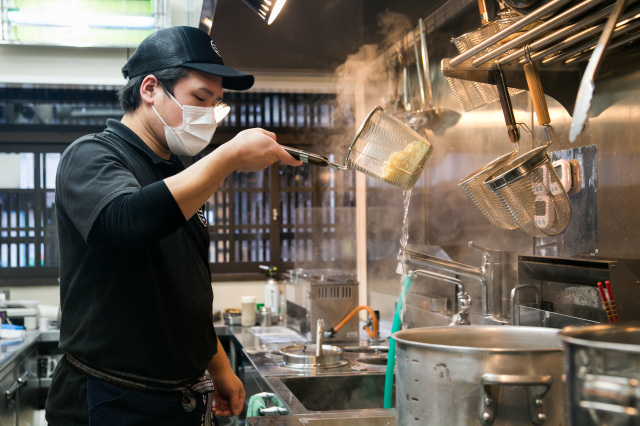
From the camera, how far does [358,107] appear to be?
180 inches

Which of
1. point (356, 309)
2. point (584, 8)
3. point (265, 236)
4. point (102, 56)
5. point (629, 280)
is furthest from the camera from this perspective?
point (265, 236)

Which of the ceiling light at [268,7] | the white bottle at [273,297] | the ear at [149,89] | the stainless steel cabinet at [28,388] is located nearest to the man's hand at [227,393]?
the ear at [149,89]

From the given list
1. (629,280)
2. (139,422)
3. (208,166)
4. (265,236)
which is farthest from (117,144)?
(265,236)

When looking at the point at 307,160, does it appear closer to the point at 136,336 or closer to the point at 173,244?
the point at 173,244

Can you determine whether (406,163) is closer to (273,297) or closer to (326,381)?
(326,381)

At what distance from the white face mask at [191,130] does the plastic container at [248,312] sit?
2.54 m

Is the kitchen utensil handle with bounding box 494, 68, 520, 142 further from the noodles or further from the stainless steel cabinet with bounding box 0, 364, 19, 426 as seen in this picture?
the stainless steel cabinet with bounding box 0, 364, 19, 426

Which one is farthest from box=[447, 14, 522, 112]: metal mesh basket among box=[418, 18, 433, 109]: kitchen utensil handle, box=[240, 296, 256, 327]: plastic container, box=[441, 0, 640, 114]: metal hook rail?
box=[240, 296, 256, 327]: plastic container

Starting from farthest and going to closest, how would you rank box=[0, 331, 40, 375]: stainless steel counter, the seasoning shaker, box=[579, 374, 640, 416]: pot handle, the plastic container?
the plastic container, the seasoning shaker, box=[0, 331, 40, 375]: stainless steel counter, box=[579, 374, 640, 416]: pot handle

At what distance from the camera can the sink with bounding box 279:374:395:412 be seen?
2570mm

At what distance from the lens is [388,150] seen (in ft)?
5.98

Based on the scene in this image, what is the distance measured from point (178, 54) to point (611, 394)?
4.39ft

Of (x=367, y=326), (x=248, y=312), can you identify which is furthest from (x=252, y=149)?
(x=248, y=312)

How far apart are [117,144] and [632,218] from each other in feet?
4.31
